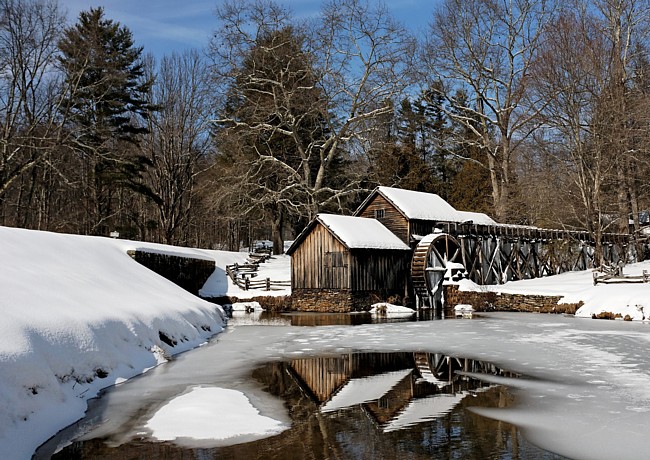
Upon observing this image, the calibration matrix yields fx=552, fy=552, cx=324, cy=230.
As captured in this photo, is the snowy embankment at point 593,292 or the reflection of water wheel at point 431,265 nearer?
the snowy embankment at point 593,292

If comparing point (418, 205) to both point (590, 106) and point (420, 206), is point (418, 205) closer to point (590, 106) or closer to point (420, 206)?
point (420, 206)

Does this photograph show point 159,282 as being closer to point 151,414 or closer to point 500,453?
point 151,414

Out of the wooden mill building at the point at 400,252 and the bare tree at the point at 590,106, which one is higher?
the bare tree at the point at 590,106

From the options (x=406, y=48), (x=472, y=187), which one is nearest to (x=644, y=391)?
(x=406, y=48)

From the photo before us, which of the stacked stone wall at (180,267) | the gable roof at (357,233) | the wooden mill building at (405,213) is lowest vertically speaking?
the stacked stone wall at (180,267)

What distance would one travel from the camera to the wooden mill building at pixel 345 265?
2641 centimetres

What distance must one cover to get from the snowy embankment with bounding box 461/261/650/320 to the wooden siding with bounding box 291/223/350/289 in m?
6.01

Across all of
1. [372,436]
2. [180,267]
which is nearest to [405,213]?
[180,267]

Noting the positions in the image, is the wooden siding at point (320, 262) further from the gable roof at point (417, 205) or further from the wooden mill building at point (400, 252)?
the gable roof at point (417, 205)

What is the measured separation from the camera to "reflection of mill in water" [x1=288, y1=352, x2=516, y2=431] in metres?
7.48

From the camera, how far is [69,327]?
8.61m

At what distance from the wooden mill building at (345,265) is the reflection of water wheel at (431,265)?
46.0 inches

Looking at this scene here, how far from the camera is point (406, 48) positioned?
1326 inches

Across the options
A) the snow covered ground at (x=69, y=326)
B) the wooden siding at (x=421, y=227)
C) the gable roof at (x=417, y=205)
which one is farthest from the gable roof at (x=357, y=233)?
the snow covered ground at (x=69, y=326)
